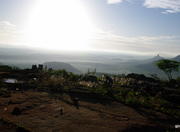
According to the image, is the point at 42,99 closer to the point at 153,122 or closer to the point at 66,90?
the point at 66,90

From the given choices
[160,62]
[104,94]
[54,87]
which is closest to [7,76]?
[54,87]

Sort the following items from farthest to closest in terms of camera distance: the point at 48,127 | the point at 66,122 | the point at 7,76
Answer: the point at 7,76, the point at 66,122, the point at 48,127

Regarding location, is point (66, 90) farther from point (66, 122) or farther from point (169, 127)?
point (169, 127)

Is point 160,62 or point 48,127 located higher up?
point 160,62

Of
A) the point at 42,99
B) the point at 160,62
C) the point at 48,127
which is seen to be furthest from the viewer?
the point at 160,62

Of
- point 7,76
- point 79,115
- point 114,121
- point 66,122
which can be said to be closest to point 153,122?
point 114,121

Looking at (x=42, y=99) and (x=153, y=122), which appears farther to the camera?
(x=42, y=99)
